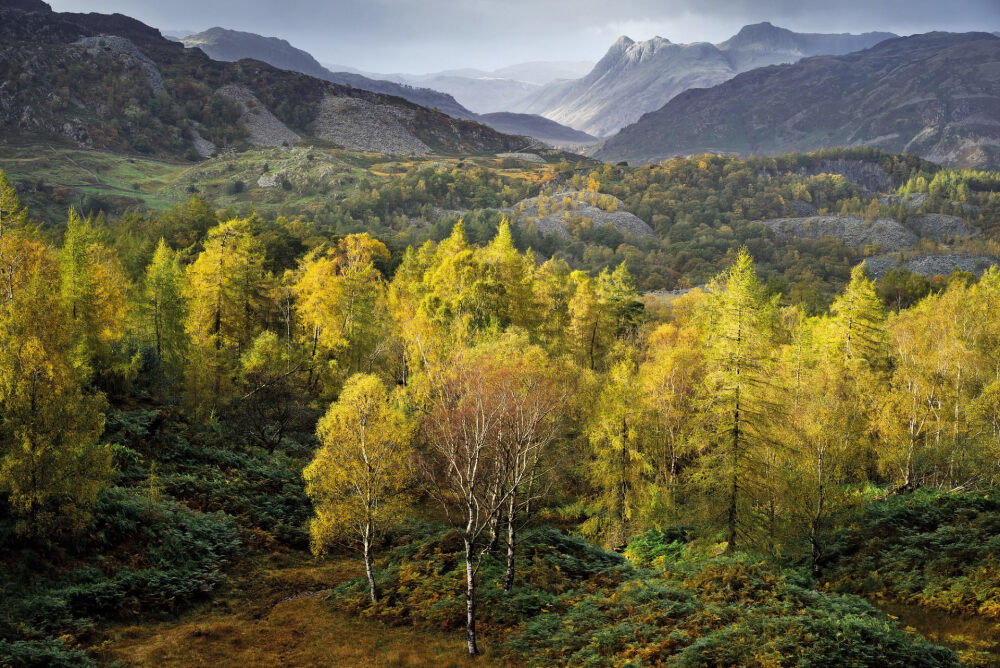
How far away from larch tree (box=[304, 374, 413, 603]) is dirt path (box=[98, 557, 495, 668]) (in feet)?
7.65

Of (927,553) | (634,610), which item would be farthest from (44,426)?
(927,553)

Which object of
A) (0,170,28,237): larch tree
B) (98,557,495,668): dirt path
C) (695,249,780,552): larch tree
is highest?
(0,170,28,237): larch tree

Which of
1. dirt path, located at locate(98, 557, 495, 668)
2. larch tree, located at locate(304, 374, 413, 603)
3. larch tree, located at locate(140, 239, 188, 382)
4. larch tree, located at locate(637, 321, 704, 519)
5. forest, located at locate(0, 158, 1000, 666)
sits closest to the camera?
dirt path, located at locate(98, 557, 495, 668)

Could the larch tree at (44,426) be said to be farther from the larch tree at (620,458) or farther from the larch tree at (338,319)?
the larch tree at (620,458)

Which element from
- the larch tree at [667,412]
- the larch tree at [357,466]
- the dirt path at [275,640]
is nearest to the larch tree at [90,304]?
the larch tree at [357,466]

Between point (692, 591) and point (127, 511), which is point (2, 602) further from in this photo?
point (692, 591)

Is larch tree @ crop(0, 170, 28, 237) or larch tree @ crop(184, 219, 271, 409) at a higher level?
larch tree @ crop(0, 170, 28, 237)

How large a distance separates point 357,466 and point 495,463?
6039 millimetres

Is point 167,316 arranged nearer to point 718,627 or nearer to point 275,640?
point 275,640

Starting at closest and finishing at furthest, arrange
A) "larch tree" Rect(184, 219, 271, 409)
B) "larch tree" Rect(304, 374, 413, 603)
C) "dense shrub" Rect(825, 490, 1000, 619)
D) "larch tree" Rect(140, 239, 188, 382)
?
"dense shrub" Rect(825, 490, 1000, 619) → "larch tree" Rect(304, 374, 413, 603) → "larch tree" Rect(184, 219, 271, 409) → "larch tree" Rect(140, 239, 188, 382)

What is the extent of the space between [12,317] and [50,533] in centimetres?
813

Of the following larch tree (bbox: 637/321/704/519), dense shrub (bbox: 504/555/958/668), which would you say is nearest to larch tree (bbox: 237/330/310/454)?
larch tree (bbox: 637/321/704/519)

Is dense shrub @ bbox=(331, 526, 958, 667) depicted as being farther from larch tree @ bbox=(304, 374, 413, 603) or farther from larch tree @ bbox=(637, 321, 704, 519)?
larch tree @ bbox=(637, 321, 704, 519)

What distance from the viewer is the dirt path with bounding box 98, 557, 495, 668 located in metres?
18.7
